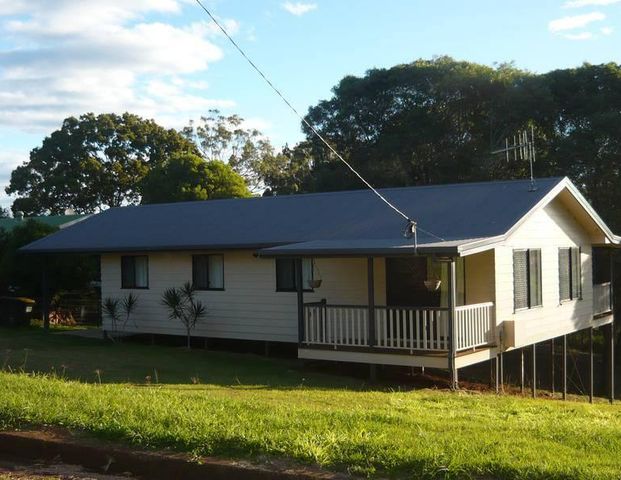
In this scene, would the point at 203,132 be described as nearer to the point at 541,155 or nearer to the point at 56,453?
the point at 541,155

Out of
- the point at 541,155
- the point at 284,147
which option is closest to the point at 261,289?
the point at 541,155

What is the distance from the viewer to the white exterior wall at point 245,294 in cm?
1805

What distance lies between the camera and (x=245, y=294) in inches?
767

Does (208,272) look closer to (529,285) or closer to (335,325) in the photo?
(335,325)

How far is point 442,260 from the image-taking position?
1418 centimetres

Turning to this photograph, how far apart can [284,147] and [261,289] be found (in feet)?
137

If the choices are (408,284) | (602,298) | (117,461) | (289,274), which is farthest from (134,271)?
(117,461)

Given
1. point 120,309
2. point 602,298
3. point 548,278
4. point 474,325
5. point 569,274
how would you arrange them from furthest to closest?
point 602,298
point 120,309
point 569,274
point 548,278
point 474,325

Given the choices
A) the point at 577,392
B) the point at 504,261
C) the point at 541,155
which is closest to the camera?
the point at 504,261

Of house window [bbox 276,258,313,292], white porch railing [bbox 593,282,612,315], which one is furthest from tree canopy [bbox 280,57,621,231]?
house window [bbox 276,258,313,292]

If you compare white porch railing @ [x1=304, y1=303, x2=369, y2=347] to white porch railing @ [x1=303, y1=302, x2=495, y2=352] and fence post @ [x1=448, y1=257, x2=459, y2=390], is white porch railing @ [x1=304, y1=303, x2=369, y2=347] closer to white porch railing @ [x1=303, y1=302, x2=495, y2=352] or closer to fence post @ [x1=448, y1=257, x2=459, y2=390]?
white porch railing @ [x1=303, y1=302, x2=495, y2=352]

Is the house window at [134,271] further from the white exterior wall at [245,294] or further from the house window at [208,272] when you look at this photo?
the house window at [208,272]

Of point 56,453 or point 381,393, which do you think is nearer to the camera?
point 56,453

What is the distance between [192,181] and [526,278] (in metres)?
28.0
